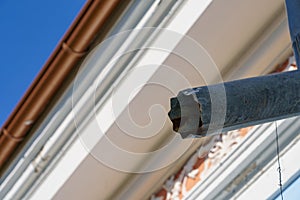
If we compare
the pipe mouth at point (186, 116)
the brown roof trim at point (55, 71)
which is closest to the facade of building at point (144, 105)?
the brown roof trim at point (55, 71)

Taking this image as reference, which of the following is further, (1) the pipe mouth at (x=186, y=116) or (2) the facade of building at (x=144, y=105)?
(2) the facade of building at (x=144, y=105)

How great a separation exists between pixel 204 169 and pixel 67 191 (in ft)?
1.31

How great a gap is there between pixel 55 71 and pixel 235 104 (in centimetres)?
157

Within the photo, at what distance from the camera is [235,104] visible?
0.39 m

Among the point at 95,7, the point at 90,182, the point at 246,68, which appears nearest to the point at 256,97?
the point at 95,7

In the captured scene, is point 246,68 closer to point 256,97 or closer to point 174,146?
point 174,146

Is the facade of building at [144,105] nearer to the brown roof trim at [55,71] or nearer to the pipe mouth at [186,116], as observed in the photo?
the brown roof trim at [55,71]

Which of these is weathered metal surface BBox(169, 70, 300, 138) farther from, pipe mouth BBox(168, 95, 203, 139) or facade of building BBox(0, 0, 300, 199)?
facade of building BBox(0, 0, 300, 199)

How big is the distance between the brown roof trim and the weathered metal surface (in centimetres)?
143

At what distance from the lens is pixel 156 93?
1940 millimetres

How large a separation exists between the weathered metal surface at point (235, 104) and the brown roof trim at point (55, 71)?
4.70 feet

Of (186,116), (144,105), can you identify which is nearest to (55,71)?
(144,105)

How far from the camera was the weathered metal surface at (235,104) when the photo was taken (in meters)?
0.39

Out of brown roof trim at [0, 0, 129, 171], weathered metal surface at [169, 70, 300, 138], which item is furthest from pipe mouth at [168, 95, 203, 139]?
brown roof trim at [0, 0, 129, 171]
